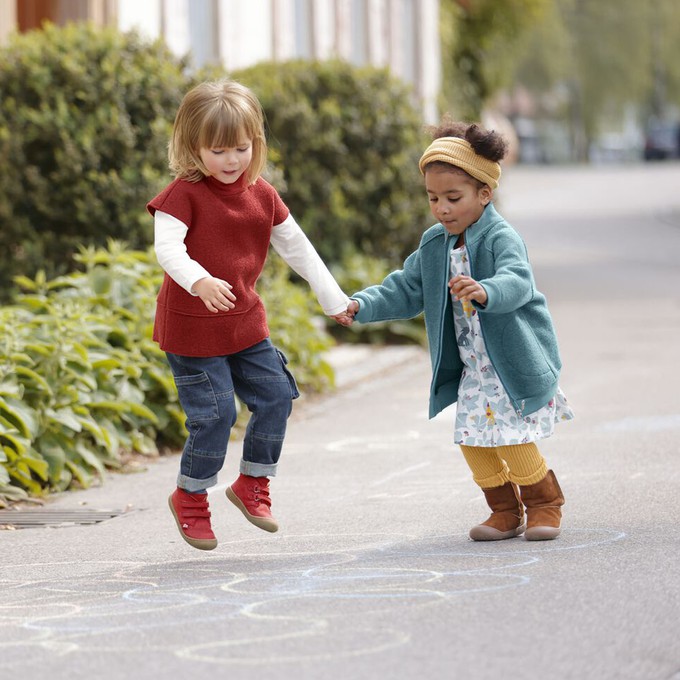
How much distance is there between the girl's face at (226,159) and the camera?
17.5 ft

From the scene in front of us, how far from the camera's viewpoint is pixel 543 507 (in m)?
5.65

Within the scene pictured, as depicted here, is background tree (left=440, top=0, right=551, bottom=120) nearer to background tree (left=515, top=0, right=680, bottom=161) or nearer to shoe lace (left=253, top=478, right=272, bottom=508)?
shoe lace (left=253, top=478, right=272, bottom=508)

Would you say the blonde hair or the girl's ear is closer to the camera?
the blonde hair

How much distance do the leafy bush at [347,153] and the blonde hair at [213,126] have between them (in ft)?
24.5

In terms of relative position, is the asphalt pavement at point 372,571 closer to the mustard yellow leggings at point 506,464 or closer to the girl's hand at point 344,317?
the mustard yellow leggings at point 506,464

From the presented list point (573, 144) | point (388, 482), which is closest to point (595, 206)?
point (388, 482)

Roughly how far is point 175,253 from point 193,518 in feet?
3.23

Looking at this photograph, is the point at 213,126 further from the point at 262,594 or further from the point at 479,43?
the point at 479,43

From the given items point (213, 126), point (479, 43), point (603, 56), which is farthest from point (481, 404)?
point (603, 56)

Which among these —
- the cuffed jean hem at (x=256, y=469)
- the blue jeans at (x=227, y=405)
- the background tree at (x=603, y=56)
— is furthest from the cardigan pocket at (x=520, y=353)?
the background tree at (x=603, y=56)

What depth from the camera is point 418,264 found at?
575 centimetres

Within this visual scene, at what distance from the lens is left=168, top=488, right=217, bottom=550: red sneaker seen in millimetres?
5562

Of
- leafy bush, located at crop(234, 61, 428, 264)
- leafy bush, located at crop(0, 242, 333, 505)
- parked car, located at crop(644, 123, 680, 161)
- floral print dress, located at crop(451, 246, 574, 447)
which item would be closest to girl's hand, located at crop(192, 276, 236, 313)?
floral print dress, located at crop(451, 246, 574, 447)

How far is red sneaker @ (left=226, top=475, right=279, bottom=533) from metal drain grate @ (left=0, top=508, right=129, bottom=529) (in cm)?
102
